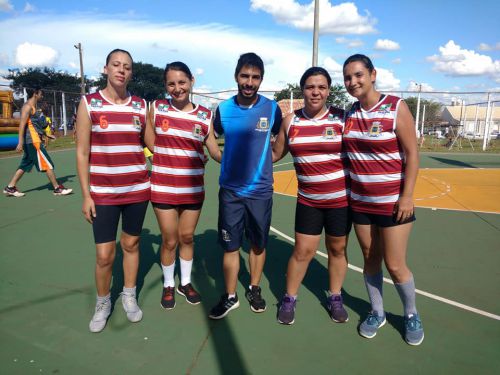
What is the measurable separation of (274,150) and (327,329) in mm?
1544

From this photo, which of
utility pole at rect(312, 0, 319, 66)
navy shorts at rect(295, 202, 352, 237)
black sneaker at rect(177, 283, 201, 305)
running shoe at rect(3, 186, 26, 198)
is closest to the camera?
navy shorts at rect(295, 202, 352, 237)

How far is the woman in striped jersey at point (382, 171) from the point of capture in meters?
2.66

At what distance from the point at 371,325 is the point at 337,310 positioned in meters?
0.31

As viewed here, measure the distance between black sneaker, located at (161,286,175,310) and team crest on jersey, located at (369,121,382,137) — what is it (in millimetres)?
2188

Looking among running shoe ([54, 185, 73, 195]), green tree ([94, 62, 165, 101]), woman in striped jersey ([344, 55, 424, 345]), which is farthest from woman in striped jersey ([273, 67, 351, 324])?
green tree ([94, 62, 165, 101])

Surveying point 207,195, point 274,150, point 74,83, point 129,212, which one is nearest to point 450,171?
point 207,195

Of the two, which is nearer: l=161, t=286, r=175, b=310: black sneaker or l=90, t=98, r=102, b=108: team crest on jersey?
l=90, t=98, r=102, b=108: team crest on jersey

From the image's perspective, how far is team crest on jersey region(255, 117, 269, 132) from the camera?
309 centimetres

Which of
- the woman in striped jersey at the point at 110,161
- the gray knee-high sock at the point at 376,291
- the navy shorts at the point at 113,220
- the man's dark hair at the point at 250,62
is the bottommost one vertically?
the gray knee-high sock at the point at 376,291

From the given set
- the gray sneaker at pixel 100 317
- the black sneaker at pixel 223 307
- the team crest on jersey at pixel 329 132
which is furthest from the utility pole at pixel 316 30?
the gray sneaker at pixel 100 317

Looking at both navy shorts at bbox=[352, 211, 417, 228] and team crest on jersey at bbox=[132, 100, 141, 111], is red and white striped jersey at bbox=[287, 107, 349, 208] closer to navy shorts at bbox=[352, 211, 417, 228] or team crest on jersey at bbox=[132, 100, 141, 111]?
navy shorts at bbox=[352, 211, 417, 228]

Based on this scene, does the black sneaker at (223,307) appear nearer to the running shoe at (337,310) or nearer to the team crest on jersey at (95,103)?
the running shoe at (337,310)

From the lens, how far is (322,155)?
299 cm

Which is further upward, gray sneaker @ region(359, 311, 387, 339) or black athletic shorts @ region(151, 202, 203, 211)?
black athletic shorts @ region(151, 202, 203, 211)
